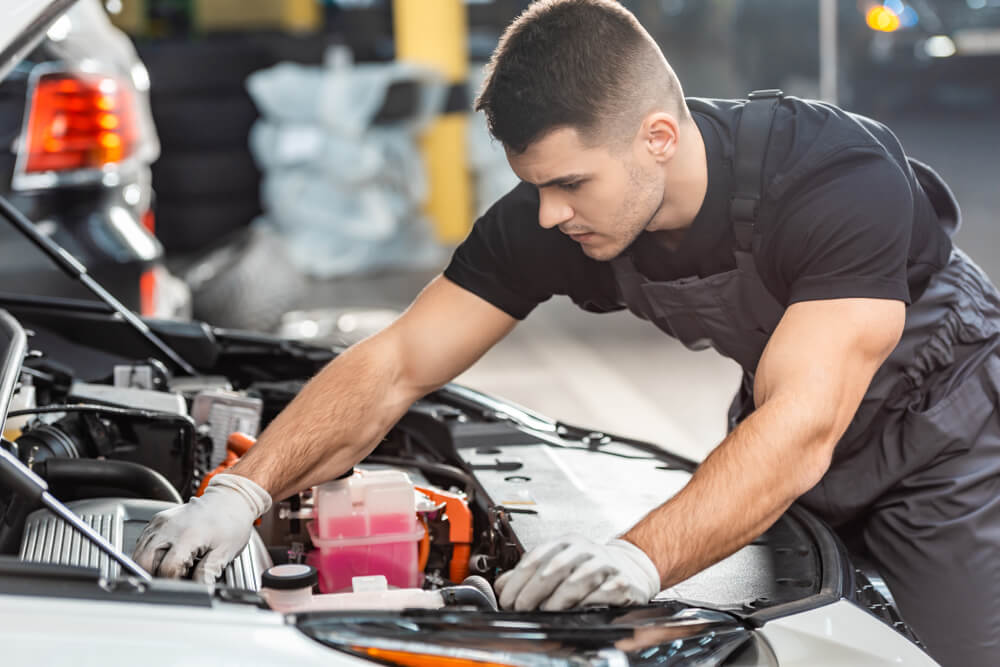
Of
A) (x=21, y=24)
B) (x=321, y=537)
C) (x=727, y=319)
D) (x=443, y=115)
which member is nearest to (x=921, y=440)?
(x=727, y=319)

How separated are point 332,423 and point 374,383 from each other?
11 cm

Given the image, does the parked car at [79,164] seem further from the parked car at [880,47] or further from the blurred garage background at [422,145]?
the parked car at [880,47]

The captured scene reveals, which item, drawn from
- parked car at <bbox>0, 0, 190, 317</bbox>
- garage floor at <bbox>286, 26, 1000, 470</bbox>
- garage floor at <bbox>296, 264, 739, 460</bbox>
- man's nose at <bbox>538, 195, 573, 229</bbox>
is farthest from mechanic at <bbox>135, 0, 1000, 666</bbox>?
garage floor at <bbox>286, 26, 1000, 470</bbox>

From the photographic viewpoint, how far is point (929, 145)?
7.31m

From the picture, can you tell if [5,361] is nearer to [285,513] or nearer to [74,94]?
[285,513]

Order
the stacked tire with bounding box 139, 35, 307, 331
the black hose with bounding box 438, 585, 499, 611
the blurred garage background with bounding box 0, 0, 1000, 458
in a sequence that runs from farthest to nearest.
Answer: the stacked tire with bounding box 139, 35, 307, 331
the blurred garage background with bounding box 0, 0, 1000, 458
the black hose with bounding box 438, 585, 499, 611

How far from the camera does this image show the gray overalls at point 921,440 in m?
1.72

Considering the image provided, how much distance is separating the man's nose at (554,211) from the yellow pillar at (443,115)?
5.28m

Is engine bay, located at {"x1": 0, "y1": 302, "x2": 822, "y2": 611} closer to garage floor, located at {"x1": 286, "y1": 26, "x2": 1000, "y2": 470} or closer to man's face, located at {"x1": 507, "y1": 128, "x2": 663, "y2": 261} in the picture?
man's face, located at {"x1": 507, "y1": 128, "x2": 663, "y2": 261}

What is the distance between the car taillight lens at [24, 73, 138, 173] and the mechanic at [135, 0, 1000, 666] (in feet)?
4.20

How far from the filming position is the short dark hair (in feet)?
5.09

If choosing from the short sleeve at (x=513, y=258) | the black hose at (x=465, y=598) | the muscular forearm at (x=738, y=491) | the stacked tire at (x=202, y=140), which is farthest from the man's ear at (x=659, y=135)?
the stacked tire at (x=202, y=140)

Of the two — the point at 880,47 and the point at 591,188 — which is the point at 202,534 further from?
the point at 880,47

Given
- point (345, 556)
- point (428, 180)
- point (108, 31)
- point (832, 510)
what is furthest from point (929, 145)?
point (345, 556)
